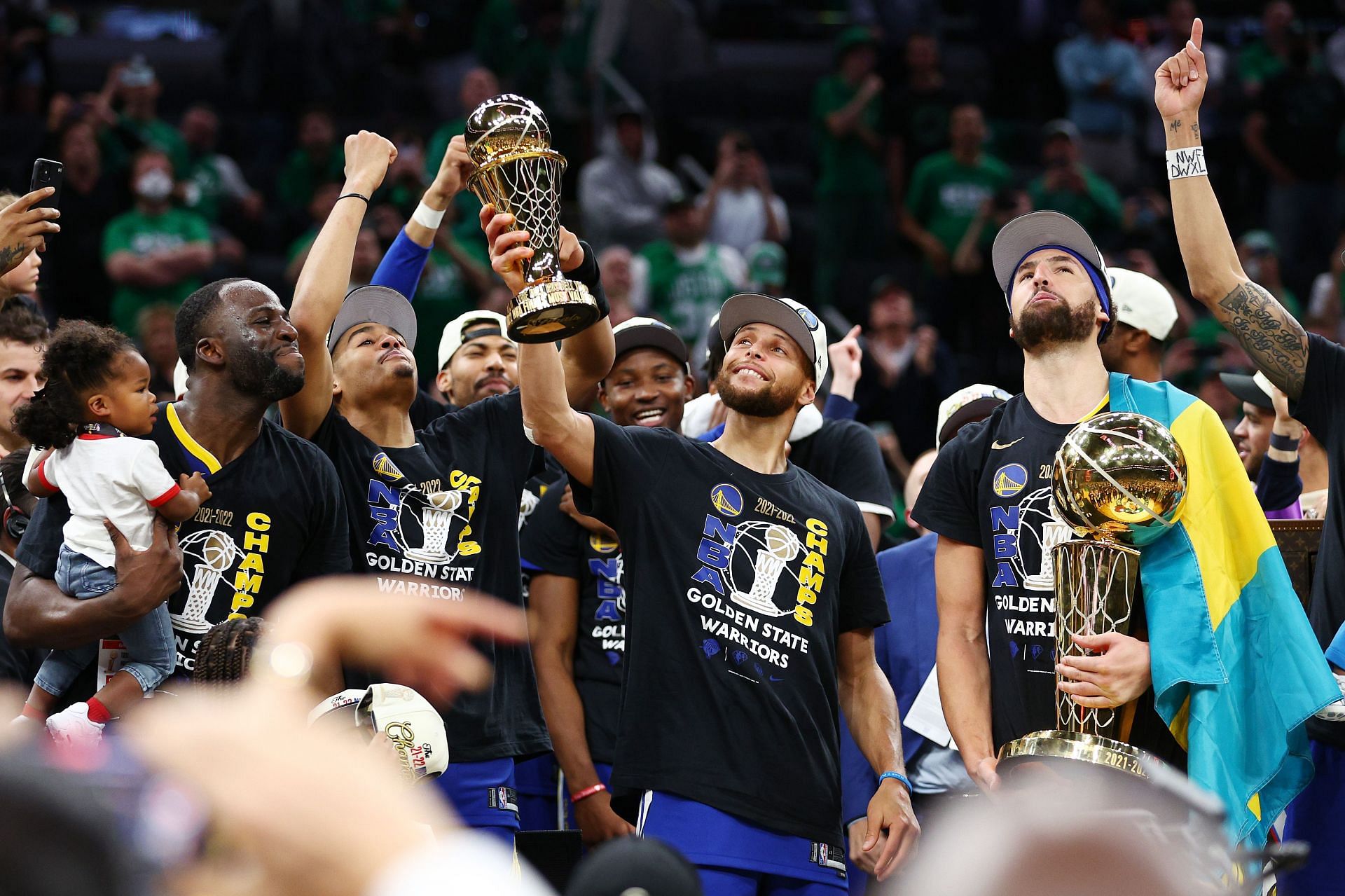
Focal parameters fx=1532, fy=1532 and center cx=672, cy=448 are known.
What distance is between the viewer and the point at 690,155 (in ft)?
40.7

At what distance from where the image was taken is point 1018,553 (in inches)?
153

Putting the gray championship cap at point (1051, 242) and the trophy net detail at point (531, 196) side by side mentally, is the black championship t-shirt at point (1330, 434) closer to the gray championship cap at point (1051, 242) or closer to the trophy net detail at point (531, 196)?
the gray championship cap at point (1051, 242)

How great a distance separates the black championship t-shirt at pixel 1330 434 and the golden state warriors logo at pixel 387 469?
101 inches

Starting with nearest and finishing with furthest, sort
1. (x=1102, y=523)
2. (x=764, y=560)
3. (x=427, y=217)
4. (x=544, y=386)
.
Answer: (x=1102, y=523)
(x=544, y=386)
(x=764, y=560)
(x=427, y=217)

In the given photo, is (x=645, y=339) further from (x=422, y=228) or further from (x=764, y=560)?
(x=764, y=560)

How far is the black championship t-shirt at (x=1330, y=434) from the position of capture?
4.22 metres

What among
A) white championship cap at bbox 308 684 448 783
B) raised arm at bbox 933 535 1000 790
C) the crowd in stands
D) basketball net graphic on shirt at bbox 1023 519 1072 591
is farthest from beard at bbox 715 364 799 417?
the crowd in stands

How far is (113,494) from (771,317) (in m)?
1.84

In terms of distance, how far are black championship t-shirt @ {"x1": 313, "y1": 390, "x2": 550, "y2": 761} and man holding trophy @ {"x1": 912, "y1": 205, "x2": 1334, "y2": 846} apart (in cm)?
125

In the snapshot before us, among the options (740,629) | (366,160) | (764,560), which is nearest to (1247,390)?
(764,560)

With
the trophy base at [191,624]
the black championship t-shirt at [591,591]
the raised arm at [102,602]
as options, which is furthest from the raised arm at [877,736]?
the raised arm at [102,602]

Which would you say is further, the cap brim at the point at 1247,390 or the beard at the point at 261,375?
the cap brim at the point at 1247,390

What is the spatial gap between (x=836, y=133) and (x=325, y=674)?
8884 millimetres

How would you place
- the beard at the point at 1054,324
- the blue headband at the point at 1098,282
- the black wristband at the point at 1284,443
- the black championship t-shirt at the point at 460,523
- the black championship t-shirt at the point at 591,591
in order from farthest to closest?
the black wristband at the point at 1284,443 < the black championship t-shirt at the point at 591,591 < the black championship t-shirt at the point at 460,523 < the blue headband at the point at 1098,282 < the beard at the point at 1054,324
